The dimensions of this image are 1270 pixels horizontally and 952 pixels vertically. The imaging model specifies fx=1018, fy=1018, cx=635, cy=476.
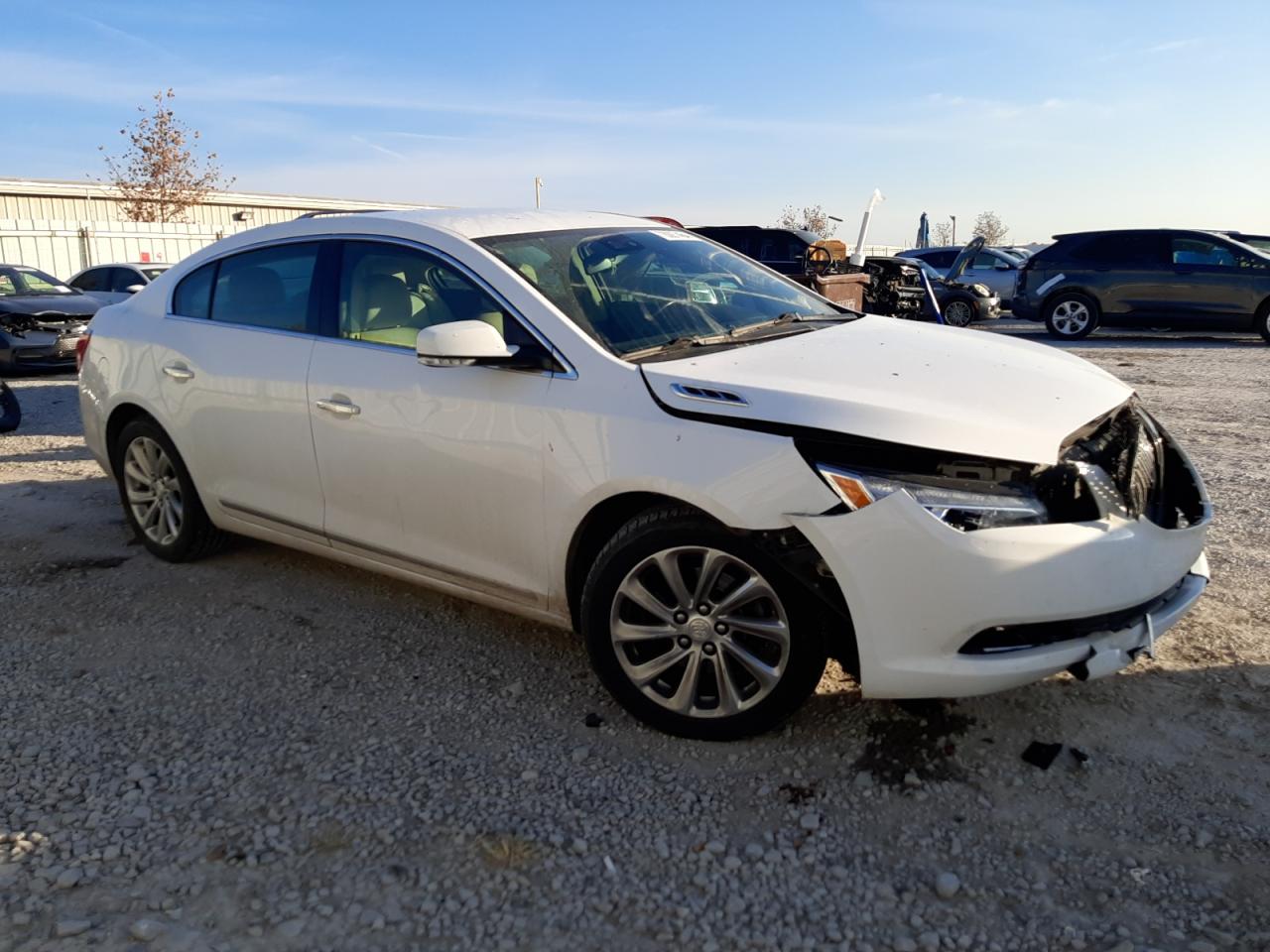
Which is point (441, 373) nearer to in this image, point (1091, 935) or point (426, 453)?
point (426, 453)

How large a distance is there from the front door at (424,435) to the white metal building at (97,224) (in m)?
11.5

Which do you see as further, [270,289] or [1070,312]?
[1070,312]

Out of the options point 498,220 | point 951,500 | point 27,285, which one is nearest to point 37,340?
point 27,285

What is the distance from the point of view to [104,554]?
5258 mm

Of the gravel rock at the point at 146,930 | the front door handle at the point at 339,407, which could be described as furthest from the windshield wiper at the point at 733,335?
the gravel rock at the point at 146,930

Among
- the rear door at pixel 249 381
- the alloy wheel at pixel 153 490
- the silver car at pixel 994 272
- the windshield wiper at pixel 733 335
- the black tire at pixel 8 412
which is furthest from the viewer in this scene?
the silver car at pixel 994 272

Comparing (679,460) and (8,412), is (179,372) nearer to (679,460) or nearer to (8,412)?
(679,460)

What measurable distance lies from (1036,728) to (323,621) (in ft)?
9.35

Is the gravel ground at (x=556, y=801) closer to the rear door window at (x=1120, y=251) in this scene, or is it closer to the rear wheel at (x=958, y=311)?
the rear door window at (x=1120, y=251)

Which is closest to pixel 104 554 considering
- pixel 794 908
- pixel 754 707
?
pixel 754 707

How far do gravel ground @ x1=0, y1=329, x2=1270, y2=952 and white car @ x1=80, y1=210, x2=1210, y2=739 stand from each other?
13.0 inches

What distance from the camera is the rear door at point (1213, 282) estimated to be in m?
14.3

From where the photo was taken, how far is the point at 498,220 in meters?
4.10

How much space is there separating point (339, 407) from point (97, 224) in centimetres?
3120
